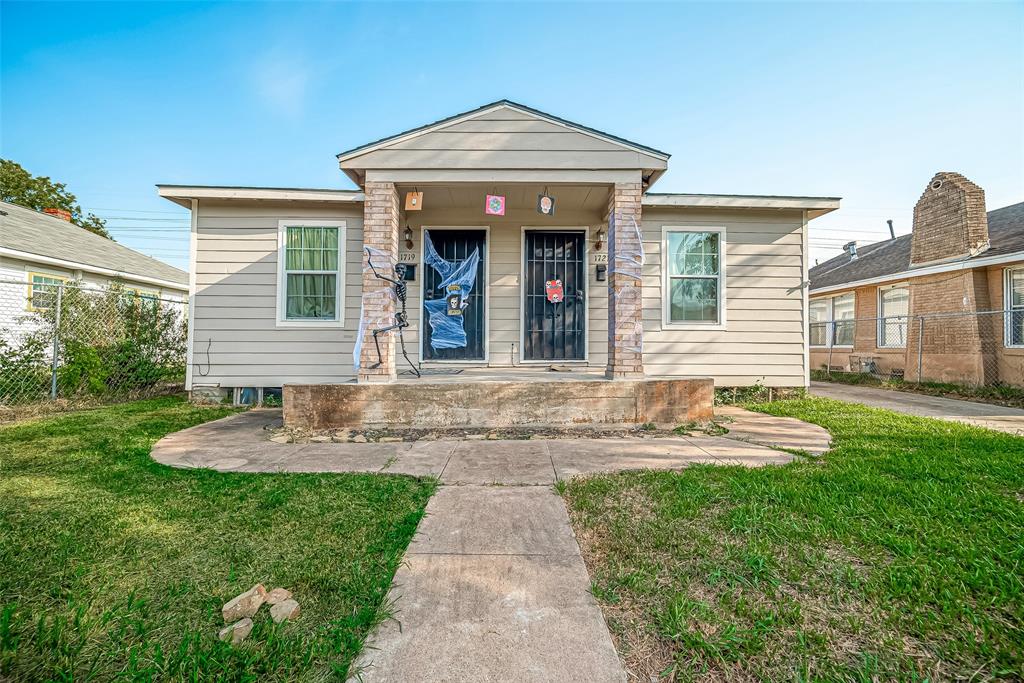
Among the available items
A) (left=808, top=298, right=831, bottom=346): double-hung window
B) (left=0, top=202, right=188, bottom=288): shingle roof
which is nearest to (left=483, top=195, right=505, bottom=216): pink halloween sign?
(left=0, top=202, right=188, bottom=288): shingle roof

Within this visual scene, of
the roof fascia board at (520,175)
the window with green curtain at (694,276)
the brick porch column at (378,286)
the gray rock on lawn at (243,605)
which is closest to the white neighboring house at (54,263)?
the brick porch column at (378,286)

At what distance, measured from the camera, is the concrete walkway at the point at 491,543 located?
4.39 feet

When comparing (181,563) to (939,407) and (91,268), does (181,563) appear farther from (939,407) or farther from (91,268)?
(91,268)

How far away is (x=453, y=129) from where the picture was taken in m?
5.01

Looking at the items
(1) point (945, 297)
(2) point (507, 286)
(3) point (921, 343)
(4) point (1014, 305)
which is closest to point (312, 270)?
(2) point (507, 286)

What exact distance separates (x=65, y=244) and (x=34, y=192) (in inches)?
631

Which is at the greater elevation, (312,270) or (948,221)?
(948,221)

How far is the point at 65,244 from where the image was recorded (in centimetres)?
1061

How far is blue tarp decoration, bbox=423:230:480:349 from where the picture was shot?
21.1 feet

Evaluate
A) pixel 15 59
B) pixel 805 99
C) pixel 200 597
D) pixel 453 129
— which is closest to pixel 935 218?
pixel 805 99

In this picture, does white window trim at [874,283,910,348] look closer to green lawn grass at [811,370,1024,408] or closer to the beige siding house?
green lawn grass at [811,370,1024,408]

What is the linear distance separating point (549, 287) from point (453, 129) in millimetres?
2712

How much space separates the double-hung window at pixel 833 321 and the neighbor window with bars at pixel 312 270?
13.2 metres

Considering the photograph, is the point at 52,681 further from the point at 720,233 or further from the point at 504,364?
the point at 720,233
